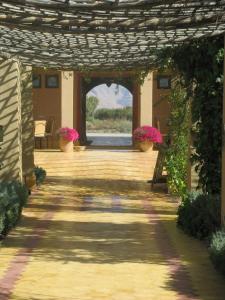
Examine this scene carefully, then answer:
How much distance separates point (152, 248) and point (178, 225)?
1.53 metres

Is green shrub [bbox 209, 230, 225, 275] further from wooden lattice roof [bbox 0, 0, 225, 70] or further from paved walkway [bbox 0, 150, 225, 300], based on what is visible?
wooden lattice roof [bbox 0, 0, 225, 70]

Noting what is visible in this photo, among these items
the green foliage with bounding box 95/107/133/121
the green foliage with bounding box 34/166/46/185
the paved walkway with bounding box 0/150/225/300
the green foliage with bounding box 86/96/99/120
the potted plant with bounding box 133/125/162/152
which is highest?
the green foliage with bounding box 86/96/99/120

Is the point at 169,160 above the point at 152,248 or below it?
above

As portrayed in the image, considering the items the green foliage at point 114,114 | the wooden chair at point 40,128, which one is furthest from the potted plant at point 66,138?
the green foliage at point 114,114

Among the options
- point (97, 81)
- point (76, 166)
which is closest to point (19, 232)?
point (76, 166)

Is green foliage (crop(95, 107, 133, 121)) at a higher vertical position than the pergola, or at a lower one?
lower

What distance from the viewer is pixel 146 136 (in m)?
20.9

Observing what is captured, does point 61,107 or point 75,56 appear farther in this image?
point 61,107

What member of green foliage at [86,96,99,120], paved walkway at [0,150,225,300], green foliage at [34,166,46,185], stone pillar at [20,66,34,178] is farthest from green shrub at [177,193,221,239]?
green foliage at [86,96,99,120]

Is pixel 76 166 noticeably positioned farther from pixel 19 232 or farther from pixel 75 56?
pixel 19 232

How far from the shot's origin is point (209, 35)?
8.10 m

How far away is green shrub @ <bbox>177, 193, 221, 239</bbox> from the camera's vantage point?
25.3ft

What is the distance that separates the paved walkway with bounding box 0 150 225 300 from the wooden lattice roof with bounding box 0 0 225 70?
2743mm

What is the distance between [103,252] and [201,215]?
155cm
